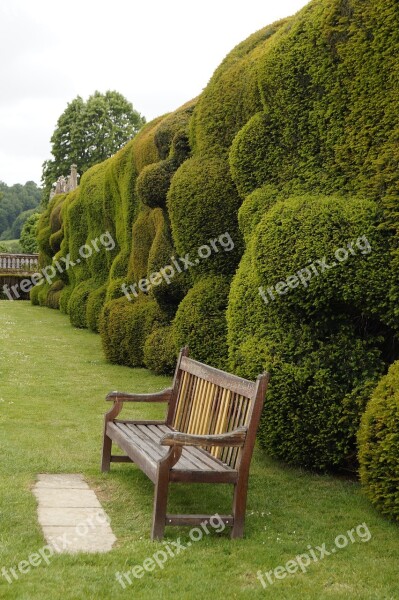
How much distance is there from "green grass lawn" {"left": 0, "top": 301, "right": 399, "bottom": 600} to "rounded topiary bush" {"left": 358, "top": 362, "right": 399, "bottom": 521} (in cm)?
23

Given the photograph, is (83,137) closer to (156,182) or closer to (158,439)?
(156,182)

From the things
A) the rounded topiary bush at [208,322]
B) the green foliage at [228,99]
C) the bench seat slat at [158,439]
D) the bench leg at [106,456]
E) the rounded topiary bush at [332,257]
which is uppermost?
the green foliage at [228,99]

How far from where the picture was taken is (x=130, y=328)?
13.4 meters

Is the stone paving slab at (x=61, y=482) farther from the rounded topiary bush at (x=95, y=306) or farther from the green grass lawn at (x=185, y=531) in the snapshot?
the rounded topiary bush at (x=95, y=306)

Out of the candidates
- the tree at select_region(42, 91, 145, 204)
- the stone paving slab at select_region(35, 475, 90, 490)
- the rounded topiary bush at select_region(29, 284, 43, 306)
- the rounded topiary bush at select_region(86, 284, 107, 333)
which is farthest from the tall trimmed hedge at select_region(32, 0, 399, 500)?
the tree at select_region(42, 91, 145, 204)

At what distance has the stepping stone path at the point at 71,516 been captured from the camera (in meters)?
4.74

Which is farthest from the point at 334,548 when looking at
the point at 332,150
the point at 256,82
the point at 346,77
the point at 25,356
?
the point at 25,356

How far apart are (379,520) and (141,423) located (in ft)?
7.73

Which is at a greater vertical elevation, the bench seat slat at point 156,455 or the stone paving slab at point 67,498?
the bench seat slat at point 156,455

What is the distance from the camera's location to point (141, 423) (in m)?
6.85

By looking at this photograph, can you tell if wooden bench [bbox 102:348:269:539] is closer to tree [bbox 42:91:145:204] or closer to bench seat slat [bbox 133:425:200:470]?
bench seat slat [bbox 133:425:200:470]

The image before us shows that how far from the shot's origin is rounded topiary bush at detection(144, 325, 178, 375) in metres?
12.1

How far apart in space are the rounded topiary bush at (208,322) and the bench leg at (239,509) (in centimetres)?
440

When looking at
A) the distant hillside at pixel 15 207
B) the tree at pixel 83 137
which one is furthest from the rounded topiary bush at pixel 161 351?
the distant hillside at pixel 15 207
